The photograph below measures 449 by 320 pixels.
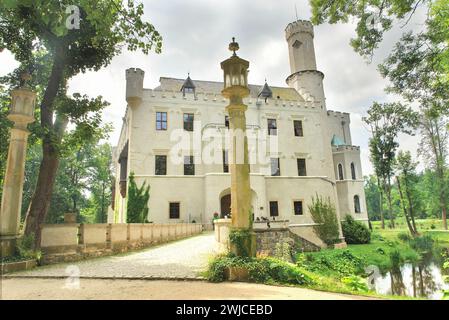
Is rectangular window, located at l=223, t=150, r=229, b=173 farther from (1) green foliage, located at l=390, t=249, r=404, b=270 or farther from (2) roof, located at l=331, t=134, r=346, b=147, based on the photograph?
(2) roof, located at l=331, t=134, r=346, b=147

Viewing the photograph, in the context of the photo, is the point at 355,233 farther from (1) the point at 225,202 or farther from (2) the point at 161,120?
(2) the point at 161,120

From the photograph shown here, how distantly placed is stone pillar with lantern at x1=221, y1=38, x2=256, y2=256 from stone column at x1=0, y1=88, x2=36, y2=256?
608cm

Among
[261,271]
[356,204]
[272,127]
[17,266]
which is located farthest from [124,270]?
[356,204]

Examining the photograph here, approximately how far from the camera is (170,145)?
25.3 meters

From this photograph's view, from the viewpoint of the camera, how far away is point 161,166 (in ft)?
81.3

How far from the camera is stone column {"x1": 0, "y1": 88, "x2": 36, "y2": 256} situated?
25.0 ft

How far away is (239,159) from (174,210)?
18.0 meters

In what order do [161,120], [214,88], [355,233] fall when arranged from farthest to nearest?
[214,88] → [355,233] → [161,120]

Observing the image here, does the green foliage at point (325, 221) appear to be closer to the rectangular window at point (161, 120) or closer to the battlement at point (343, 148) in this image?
the battlement at point (343, 148)


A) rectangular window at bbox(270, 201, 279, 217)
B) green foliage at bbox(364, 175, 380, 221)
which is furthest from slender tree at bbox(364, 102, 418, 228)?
green foliage at bbox(364, 175, 380, 221)

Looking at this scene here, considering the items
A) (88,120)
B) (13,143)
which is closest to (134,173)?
(88,120)

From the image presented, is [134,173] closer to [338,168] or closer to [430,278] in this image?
[430,278]

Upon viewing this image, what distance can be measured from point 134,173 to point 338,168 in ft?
78.1

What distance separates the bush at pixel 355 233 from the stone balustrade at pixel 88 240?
20.9 meters
